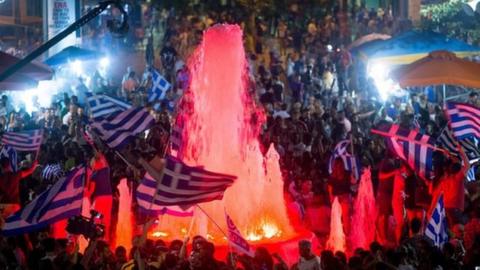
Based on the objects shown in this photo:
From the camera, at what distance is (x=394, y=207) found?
523 inches

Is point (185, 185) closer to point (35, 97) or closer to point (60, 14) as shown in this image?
point (35, 97)

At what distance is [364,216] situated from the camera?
14273 mm

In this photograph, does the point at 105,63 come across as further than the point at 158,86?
Yes

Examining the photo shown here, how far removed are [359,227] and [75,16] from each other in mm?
15660

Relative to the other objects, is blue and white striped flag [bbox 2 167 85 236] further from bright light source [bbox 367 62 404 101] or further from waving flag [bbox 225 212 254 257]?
bright light source [bbox 367 62 404 101]

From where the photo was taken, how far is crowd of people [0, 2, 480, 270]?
948 cm

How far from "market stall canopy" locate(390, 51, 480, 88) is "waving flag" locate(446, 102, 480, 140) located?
485cm

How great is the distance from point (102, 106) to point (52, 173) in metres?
2.05

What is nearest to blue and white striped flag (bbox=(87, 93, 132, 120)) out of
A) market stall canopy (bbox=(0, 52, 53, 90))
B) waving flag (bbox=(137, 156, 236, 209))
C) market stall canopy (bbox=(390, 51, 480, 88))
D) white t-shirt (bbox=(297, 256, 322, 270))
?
market stall canopy (bbox=(0, 52, 53, 90))

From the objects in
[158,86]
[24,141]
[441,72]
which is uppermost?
[441,72]

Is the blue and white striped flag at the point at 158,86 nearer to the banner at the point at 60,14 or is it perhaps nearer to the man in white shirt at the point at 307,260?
the banner at the point at 60,14

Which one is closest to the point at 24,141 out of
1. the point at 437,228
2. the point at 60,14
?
the point at 437,228

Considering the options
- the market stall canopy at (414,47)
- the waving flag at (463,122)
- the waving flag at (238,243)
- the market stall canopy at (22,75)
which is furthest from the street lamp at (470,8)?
the waving flag at (238,243)

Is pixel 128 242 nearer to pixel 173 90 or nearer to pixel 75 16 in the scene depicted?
pixel 173 90
